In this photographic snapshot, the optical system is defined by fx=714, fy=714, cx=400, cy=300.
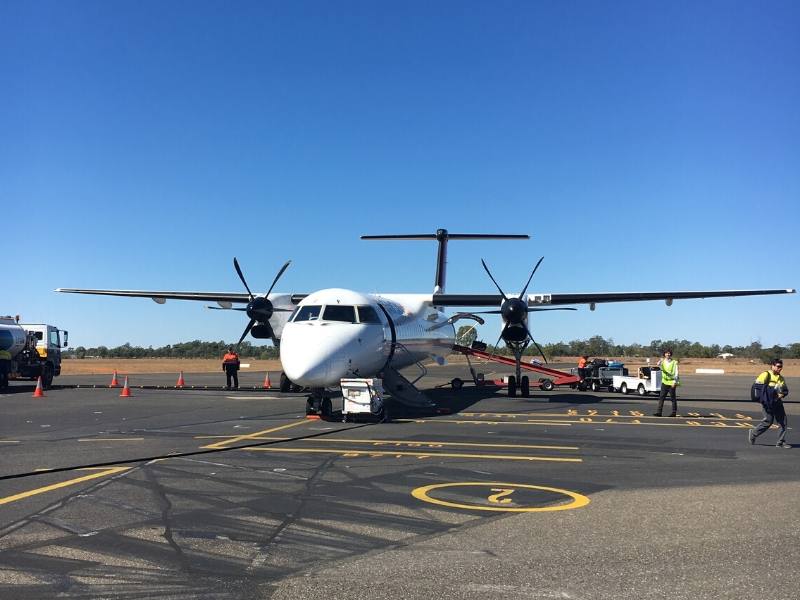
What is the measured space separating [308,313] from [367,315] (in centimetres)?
179

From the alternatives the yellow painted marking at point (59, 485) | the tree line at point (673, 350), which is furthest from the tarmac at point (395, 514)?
the tree line at point (673, 350)

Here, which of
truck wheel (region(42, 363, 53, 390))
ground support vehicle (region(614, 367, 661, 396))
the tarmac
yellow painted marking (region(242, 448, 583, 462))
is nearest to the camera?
the tarmac

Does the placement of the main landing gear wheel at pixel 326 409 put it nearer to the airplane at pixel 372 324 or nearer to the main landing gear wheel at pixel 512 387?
the airplane at pixel 372 324

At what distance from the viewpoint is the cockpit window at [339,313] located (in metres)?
18.1

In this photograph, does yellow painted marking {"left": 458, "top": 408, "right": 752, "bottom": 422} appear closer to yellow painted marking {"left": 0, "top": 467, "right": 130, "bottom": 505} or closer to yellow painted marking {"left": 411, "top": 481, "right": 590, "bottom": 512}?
yellow painted marking {"left": 411, "top": 481, "right": 590, "bottom": 512}

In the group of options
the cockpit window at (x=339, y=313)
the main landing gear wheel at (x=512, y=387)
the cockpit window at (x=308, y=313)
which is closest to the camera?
the cockpit window at (x=308, y=313)

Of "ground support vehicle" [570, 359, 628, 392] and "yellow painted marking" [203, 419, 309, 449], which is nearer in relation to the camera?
"yellow painted marking" [203, 419, 309, 449]

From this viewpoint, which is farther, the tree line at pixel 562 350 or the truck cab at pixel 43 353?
the tree line at pixel 562 350

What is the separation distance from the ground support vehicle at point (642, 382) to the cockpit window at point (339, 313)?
47.6 feet

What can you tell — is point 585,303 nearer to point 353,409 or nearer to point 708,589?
point 353,409

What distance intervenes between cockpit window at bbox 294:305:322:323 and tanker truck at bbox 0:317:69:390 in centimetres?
1593

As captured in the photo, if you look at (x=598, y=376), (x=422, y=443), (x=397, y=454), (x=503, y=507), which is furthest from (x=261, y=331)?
(x=503, y=507)

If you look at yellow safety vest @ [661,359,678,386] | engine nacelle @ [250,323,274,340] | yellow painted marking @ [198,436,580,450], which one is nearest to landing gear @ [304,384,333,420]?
yellow painted marking @ [198,436,580,450]

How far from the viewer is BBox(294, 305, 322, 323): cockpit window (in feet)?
59.0
